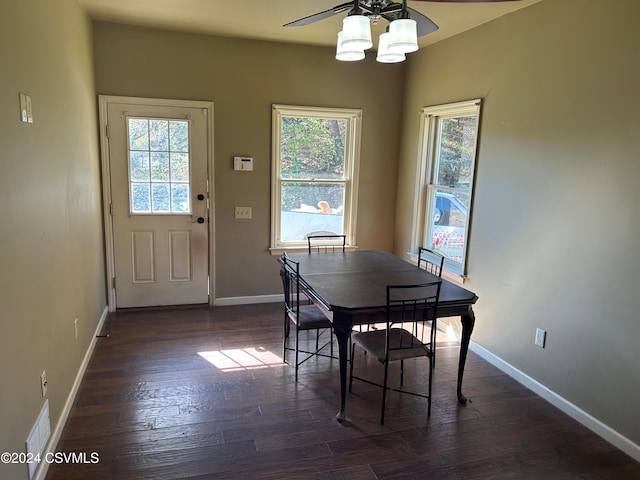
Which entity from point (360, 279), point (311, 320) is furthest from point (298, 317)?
point (360, 279)

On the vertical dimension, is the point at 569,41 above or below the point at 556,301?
above

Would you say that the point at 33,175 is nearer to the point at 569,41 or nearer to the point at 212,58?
the point at 212,58

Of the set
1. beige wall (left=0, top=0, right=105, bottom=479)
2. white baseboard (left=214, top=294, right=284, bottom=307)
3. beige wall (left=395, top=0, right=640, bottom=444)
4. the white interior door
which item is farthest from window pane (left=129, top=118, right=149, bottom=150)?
beige wall (left=395, top=0, right=640, bottom=444)

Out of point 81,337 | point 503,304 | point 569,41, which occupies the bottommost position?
point 81,337

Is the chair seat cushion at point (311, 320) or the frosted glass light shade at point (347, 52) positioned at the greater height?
the frosted glass light shade at point (347, 52)

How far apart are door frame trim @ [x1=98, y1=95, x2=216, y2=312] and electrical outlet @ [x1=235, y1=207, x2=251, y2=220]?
242 millimetres

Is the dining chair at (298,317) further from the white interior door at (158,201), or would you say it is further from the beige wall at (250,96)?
the white interior door at (158,201)

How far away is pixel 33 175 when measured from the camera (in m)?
2.13

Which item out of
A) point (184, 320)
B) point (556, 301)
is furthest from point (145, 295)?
point (556, 301)

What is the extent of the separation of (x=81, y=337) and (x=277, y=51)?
10.2 feet

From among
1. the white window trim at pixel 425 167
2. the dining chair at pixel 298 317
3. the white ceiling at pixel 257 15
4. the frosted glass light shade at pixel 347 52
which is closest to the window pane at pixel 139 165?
the white ceiling at pixel 257 15

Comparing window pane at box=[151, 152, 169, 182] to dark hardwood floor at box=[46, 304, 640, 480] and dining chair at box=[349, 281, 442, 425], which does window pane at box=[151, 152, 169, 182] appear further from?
dining chair at box=[349, 281, 442, 425]

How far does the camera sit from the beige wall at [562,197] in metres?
2.52

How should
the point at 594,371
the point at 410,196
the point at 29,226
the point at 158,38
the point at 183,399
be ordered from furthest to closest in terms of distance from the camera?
the point at 410,196, the point at 158,38, the point at 183,399, the point at 594,371, the point at 29,226
